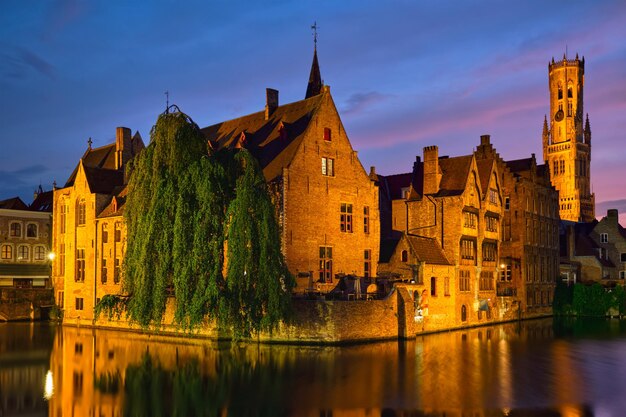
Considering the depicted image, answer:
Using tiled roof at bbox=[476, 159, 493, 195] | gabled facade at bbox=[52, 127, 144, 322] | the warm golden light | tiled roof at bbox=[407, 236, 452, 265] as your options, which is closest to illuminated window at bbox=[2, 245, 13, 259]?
gabled facade at bbox=[52, 127, 144, 322]

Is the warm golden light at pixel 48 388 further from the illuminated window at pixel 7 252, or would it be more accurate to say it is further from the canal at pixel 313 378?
the illuminated window at pixel 7 252

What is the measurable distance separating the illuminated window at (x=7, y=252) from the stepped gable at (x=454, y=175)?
39.2 meters

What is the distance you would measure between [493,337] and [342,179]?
14774mm

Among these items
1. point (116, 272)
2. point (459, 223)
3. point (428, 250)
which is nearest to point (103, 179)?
point (116, 272)

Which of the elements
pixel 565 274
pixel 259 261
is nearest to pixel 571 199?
pixel 565 274

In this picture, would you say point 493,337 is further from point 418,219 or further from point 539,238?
point 539,238

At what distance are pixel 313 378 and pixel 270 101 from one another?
94.1ft

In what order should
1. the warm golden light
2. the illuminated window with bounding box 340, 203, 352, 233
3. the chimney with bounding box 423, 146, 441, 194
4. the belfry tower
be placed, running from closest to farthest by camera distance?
1. the warm golden light
2. the illuminated window with bounding box 340, 203, 352, 233
3. the chimney with bounding box 423, 146, 441, 194
4. the belfry tower

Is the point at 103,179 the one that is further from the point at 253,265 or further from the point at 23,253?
the point at 253,265

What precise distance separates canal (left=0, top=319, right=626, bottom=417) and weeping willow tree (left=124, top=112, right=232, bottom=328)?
2710 millimetres

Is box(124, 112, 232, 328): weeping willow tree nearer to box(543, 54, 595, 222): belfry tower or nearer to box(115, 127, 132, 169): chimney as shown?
box(115, 127, 132, 169): chimney

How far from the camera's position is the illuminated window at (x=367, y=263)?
48219 mm

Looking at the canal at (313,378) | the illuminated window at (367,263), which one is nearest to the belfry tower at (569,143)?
the illuminated window at (367,263)

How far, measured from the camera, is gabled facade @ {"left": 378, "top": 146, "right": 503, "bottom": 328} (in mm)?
48438
